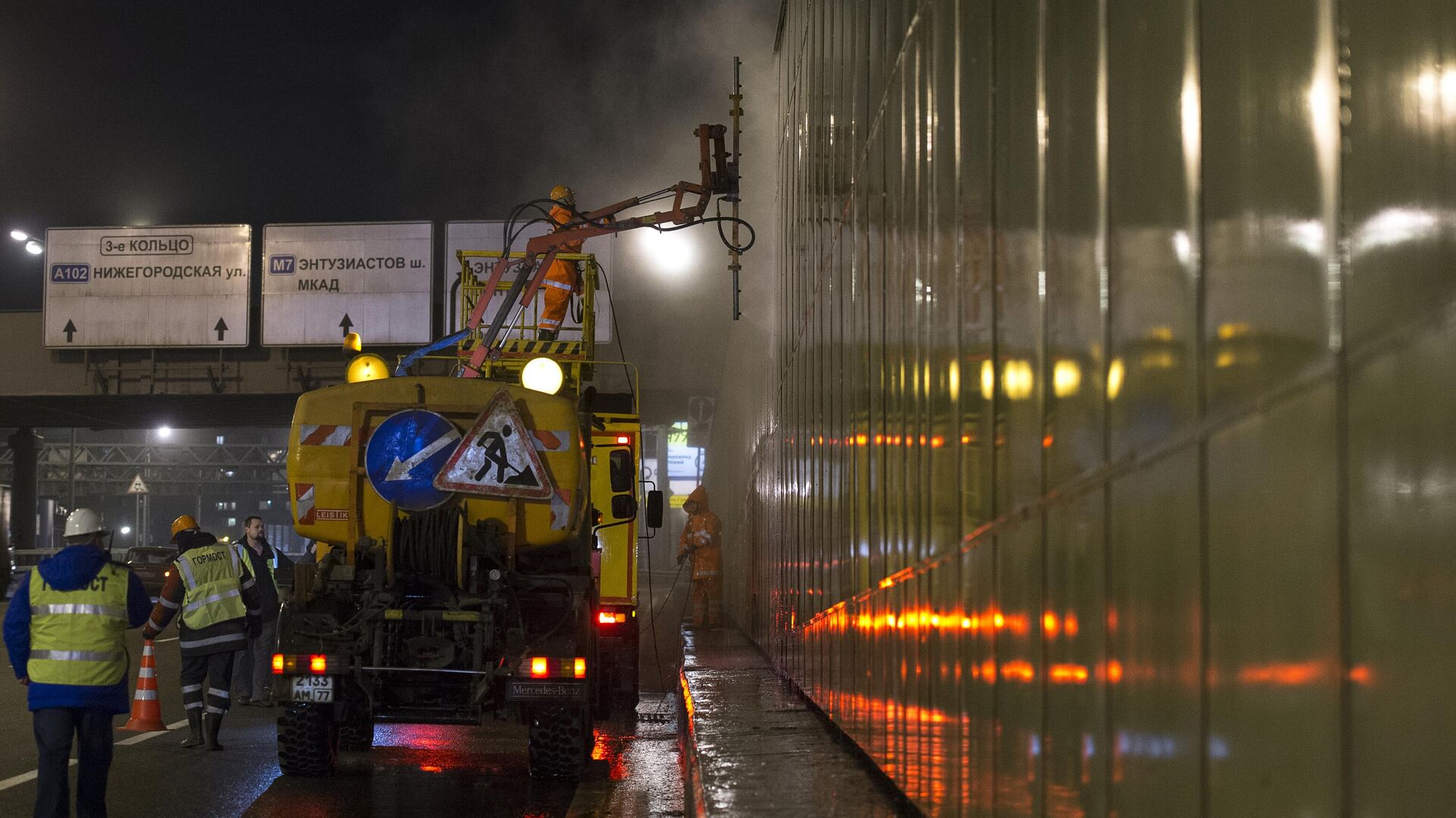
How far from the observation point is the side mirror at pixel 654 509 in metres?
12.9

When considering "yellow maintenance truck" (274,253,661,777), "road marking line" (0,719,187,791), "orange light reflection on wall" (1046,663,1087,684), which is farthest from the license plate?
"orange light reflection on wall" (1046,663,1087,684)

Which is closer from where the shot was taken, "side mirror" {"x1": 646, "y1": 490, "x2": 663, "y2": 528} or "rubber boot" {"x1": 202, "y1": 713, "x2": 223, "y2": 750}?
"rubber boot" {"x1": 202, "y1": 713, "x2": 223, "y2": 750}

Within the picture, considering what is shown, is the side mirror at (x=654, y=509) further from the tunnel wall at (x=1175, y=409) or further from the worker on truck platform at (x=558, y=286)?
the tunnel wall at (x=1175, y=409)

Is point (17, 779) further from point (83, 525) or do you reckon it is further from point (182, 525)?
point (182, 525)

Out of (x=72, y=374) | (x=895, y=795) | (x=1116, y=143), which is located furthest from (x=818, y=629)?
(x=72, y=374)

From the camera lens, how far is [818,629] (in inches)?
374

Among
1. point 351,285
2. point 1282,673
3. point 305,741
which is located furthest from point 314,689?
point 351,285

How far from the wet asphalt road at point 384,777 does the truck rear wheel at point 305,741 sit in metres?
0.09

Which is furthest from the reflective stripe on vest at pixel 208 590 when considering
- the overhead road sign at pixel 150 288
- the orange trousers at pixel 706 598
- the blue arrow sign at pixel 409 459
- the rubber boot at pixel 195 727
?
the overhead road sign at pixel 150 288

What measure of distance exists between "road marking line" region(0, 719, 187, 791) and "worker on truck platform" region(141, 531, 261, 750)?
1.38 ft

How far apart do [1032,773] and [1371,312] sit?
212cm

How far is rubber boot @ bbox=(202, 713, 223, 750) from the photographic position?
1041cm

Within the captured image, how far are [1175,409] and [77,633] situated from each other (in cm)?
616

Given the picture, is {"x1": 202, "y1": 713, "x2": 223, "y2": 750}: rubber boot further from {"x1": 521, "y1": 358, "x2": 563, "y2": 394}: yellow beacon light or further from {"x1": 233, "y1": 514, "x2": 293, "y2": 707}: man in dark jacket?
{"x1": 521, "y1": 358, "x2": 563, "y2": 394}: yellow beacon light
